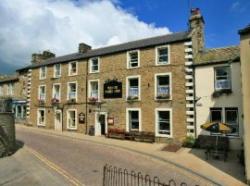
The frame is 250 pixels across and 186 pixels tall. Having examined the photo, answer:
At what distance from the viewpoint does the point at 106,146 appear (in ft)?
61.5

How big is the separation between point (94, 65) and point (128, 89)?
17.8 ft

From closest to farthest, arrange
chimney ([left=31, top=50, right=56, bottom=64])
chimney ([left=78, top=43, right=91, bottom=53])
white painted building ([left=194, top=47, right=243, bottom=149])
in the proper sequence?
white painted building ([left=194, top=47, right=243, bottom=149]), chimney ([left=78, top=43, right=91, bottom=53]), chimney ([left=31, top=50, right=56, bottom=64])

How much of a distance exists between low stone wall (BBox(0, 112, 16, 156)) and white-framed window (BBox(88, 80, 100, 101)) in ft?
31.3

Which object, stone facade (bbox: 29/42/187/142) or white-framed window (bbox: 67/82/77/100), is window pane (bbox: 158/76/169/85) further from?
white-framed window (bbox: 67/82/77/100)

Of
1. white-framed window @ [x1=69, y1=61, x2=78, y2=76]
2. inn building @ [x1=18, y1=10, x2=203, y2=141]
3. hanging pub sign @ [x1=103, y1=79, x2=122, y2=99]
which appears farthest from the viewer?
white-framed window @ [x1=69, y1=61, x2=78, y2=76]

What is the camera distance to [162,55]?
21469 millimetres

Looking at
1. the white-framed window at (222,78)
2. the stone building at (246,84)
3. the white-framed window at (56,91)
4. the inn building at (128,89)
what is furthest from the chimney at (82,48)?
the stone building at (246,84)

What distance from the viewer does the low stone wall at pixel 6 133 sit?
51.1 feet

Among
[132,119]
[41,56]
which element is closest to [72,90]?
[132,119]

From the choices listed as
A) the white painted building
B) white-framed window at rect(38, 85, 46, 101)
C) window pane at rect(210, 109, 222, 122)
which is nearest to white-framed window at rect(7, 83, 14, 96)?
white-framed window at rect(38, 85, 46, 101)

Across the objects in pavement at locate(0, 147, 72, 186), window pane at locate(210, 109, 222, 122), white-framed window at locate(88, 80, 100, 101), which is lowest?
pavement at locate(0, 147, 72, 186)

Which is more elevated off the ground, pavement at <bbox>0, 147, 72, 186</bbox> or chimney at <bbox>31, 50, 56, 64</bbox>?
chimney at <bbox>31, 50, 56, 64</bbox>

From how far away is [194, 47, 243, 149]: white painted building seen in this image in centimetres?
1741

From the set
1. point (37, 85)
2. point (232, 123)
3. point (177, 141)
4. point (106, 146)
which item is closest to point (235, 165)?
point (232, 123)
